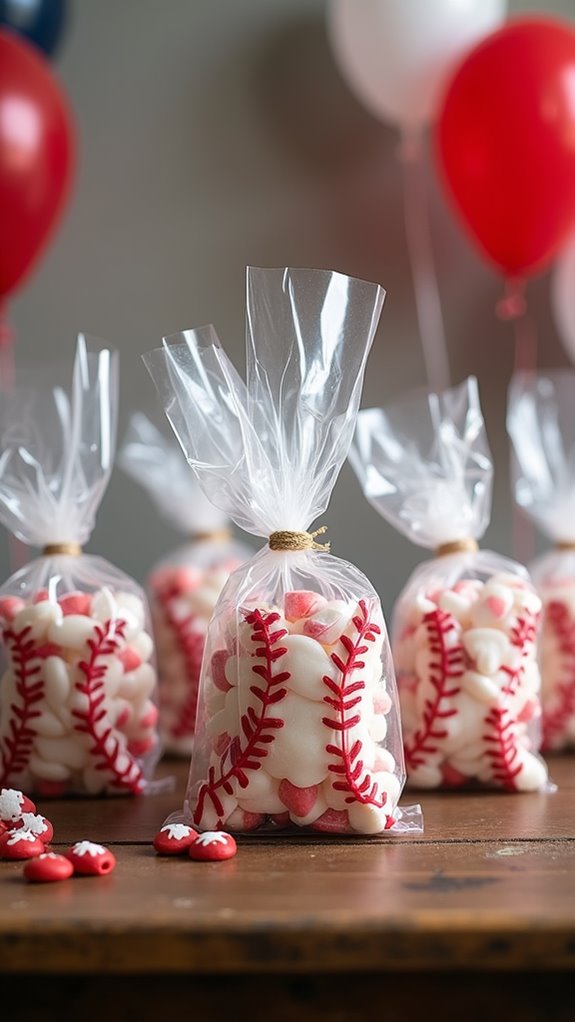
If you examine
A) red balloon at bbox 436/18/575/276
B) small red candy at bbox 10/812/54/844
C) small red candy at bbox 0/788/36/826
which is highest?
red balloon at bbox 436/18/575/276

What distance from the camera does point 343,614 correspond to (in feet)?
3.19

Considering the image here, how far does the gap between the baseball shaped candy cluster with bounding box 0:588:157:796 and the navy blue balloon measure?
1073mm

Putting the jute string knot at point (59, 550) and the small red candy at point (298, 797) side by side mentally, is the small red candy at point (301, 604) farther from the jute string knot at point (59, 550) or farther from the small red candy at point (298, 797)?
the jute string knot at point (59, 550)

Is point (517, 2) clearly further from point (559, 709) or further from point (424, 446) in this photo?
point (559, 709)

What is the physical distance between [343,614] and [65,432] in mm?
435

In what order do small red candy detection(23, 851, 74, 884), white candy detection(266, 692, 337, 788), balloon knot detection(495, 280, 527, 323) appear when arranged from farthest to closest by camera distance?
balloon knot detection(495, 280, 527, 323)
white candy detection(266, 692, 337, 788)
small red candy detection(23, 851, 74, 884)

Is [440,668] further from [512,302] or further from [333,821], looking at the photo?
[512,302]

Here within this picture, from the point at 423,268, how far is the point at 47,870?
142 cm

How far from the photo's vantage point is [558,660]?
1.46 m

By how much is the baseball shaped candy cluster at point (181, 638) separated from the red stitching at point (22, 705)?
364 mm

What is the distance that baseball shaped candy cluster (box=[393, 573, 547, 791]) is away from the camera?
1.17 m

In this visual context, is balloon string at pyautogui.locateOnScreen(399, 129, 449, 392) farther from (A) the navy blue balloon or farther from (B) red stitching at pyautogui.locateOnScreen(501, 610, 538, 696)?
(B) red stitching at pyautogui.locateOnScreen(501, 610, 538, 696)

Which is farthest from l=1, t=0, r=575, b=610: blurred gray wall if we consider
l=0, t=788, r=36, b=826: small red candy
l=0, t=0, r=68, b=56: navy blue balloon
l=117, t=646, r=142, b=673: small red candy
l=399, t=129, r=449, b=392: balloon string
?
l=0, t=788, r=36, b=826: small red candy

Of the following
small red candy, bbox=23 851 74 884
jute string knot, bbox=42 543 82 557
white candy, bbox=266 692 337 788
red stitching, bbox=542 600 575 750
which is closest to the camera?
small red candy, bbox=23 851 74 884
